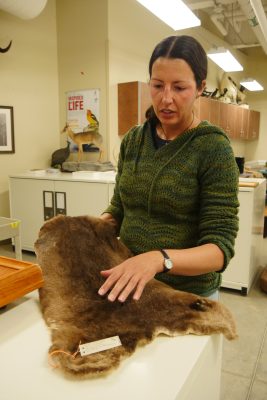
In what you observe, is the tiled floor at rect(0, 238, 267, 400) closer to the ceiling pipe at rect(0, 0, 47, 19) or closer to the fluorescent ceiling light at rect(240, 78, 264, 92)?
the ceiling pipe at rect(0, 0, 47, 19)

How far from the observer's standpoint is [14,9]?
3287 millimetres

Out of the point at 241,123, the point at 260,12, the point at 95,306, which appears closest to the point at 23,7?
the point at 260,12

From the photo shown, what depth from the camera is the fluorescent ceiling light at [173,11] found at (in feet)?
9.16

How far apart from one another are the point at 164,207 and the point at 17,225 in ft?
5.98

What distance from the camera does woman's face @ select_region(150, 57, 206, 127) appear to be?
90 centimetres

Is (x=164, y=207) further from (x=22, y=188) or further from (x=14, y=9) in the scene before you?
(x=14, y=9)

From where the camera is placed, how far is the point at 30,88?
4176mm

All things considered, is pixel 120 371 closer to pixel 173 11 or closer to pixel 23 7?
pixel 173 11

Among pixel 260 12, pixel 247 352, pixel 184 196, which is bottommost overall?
pixel 247 352

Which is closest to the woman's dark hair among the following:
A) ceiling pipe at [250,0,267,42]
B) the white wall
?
ceiling pipe at [250,0,267,42]

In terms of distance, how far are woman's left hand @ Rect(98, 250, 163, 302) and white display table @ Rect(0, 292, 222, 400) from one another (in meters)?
0.12

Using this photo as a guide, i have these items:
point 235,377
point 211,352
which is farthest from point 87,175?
point 211,352

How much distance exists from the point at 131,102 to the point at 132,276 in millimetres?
3659

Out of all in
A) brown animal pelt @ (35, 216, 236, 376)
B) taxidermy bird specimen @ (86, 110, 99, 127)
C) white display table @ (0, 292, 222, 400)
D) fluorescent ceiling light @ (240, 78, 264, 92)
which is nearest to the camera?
white display table @ (0, 292, 222, 400)
